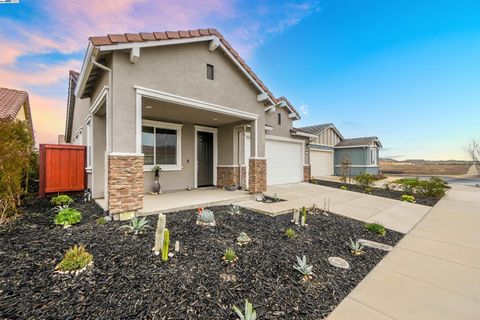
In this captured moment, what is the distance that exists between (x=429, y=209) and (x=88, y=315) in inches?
388

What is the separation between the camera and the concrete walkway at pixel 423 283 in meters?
2.34

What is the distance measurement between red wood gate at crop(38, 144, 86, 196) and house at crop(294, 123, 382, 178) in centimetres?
1567

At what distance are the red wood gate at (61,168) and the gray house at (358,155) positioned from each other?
1916cm

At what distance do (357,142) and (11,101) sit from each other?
1020 inches

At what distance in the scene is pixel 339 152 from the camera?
20172 millimetres

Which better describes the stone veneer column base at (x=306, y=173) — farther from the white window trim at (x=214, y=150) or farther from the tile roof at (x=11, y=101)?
the tile roof at (x=11, y=101)

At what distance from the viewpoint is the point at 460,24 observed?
325 inches

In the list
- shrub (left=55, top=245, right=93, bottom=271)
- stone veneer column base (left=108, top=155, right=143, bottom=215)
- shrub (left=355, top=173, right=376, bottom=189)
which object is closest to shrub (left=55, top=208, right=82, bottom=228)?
stone veneer column base (left=108, top=155, right=143, bottom=215)

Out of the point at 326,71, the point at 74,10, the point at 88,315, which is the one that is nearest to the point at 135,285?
the point at 88,315

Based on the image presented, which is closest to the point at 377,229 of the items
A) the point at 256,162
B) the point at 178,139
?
the point at 256,162

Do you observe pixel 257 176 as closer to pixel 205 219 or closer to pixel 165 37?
pixel 205 219

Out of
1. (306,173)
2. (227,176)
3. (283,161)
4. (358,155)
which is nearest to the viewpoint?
(227,176)

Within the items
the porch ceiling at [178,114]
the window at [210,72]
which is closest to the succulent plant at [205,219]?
the porch ceiling at [178,114]

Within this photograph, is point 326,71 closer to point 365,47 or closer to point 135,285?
point 365,47
